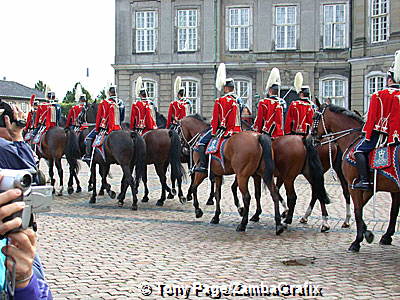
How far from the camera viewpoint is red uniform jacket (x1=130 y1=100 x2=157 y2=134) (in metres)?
13.8

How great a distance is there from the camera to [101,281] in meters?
6.30

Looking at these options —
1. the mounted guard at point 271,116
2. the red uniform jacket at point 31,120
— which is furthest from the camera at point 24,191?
the red uniform jacket at point 31,120

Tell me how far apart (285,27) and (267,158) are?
20817 mm

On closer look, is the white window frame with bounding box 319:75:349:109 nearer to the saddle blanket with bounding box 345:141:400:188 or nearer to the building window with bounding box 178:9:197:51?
the building window with bounding box 178:9:197:51

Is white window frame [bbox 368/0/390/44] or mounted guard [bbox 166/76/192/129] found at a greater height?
white window frame [bbox 368/0/390/44]

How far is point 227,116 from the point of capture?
9.87 metres

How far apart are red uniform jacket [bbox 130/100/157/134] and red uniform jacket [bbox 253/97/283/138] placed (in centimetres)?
378

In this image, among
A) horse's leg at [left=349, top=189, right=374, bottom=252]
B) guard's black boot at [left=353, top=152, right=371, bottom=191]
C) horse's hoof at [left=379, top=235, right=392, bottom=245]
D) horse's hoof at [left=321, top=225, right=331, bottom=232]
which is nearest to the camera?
guard's black boot at [left=353, top=152, right=371, bottom=191]

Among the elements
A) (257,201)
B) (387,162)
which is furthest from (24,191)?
(257,201)

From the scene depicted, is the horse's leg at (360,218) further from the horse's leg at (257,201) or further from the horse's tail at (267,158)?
the horse's leg at (257,201)

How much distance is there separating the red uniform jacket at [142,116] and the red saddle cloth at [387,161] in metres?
7.03

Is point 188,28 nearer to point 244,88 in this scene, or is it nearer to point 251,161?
point 244,88

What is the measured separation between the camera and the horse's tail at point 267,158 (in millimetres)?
9242

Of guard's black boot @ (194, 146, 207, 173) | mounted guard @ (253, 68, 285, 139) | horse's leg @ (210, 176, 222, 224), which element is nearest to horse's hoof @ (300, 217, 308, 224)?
horse's leg @ (210, 176, 222, 224)
